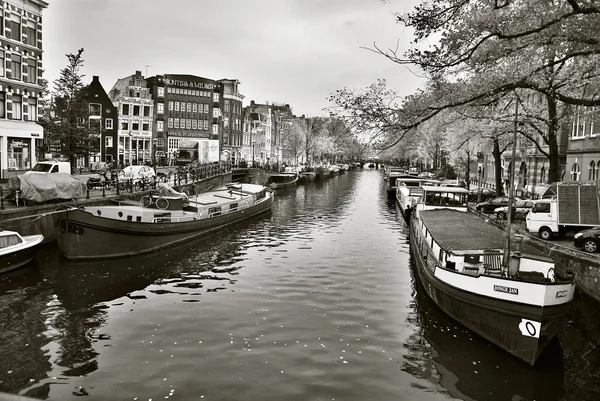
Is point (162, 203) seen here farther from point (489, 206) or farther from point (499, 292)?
point (489, 206)

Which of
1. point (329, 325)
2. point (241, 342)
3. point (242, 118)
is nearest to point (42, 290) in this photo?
point (241, 342)

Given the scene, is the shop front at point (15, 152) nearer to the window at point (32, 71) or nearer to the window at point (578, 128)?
the window at point (32, 71)

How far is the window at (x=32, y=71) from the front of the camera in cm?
4070

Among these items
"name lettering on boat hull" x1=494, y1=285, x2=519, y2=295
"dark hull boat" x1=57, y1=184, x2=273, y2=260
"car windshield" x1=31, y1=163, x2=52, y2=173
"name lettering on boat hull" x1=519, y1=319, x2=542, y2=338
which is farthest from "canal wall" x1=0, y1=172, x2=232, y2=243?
"name lettering on boat hull" x1=519, y1=319, x2=542, y2=338

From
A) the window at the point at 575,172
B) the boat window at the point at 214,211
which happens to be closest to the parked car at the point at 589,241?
the window at the point at 575,172

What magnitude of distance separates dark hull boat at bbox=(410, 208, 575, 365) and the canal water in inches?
24.9

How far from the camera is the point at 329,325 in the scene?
16156 mm

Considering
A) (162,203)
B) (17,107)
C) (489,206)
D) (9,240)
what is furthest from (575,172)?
(17,107)

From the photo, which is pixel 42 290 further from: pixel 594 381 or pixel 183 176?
pixel 183 176

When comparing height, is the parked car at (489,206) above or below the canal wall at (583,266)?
above

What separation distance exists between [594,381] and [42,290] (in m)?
19.1

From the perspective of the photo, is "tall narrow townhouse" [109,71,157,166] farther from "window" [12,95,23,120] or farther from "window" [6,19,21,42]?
"window" [6,19,21,42]

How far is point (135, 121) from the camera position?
279 feet

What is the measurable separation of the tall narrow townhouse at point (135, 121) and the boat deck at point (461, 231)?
64497 mm
